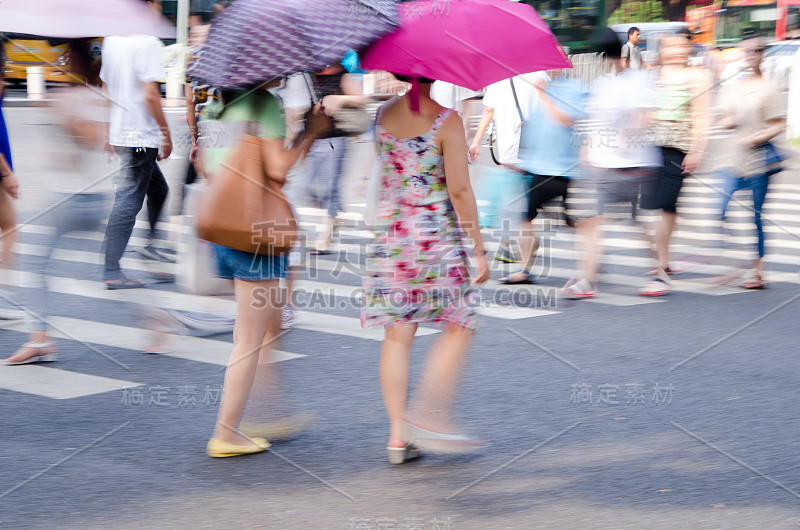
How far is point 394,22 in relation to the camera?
400 cm

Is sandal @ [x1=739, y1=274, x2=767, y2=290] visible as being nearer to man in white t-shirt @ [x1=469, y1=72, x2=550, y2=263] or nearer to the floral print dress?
man in white t-shirt @ [x1=469, y1=72, x2=550, y2=263]

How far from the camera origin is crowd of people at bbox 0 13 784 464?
4.14 meters

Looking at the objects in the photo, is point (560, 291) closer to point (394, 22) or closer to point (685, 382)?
point (685, 382)

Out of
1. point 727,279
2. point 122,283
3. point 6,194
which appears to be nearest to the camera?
point 6,194

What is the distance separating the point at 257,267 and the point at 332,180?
15.7 ft

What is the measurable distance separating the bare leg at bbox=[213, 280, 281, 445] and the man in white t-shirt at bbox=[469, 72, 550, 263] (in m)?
3.77

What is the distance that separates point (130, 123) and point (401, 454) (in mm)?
3530

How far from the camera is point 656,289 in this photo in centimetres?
773

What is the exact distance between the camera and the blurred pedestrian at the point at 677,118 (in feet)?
25.1

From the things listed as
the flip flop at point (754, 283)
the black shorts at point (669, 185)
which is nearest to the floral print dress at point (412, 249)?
the black shorts at point (669, 185)

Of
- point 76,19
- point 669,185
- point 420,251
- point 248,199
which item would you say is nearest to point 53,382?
point 76,19

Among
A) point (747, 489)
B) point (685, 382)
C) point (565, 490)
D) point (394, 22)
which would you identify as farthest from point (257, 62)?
point (685, 382)

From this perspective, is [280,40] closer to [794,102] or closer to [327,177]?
[327,177]

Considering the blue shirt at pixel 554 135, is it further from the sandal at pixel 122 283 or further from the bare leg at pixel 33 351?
the bare leg at pixel 33 351
